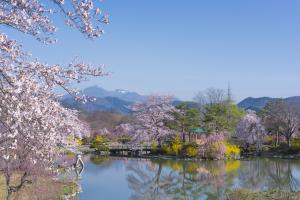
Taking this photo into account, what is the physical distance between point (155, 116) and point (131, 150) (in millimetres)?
3347

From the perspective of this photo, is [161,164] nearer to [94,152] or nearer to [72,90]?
[94,152]

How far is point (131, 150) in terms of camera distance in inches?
1390

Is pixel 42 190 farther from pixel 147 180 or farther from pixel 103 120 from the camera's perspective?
pixel 103 120

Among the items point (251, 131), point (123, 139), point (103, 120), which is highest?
point (103, 120)

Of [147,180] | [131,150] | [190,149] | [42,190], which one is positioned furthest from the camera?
[131,150]

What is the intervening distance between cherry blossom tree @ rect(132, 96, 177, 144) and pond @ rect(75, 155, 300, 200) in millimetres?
5372

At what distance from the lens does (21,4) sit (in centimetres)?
383

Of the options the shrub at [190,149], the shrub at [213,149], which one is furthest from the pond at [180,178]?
the shrub at [190,149]

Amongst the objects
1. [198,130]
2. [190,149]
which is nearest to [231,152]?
[190,149]

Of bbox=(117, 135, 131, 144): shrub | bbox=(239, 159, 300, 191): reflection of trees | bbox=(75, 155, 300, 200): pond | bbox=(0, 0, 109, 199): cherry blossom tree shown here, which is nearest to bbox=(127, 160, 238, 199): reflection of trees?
bbox=(75, 155, 300, 200): pond

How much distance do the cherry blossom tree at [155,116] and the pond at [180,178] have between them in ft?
17.6

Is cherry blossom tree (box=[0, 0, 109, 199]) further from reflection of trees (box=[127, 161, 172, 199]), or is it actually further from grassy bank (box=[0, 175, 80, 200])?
reflection of trees (box=[127, 161, 172, 199])

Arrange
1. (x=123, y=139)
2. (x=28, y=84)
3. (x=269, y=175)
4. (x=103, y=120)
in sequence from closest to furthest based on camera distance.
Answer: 1. (x=28, y=84)
2. (x=269, y=175)
3. (x=123, y=139)
4. (x=103, y=120)

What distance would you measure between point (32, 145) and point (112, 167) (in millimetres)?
21121
